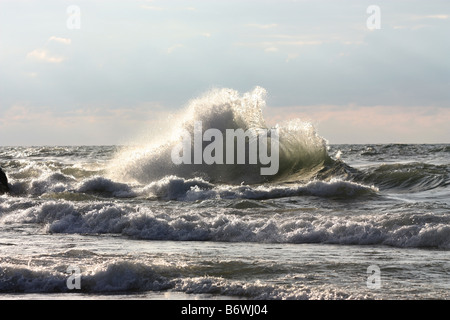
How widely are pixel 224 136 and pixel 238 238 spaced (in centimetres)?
1479

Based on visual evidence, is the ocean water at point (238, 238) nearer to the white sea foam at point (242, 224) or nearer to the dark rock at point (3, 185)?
the white sea foam at point (242, 224)

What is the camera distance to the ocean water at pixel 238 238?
822 cm

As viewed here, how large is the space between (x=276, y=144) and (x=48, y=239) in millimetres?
15459

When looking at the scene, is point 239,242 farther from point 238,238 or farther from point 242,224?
point 242,224

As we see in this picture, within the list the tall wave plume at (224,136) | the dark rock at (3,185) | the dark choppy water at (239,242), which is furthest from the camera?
the tall wave plume at (224,136)

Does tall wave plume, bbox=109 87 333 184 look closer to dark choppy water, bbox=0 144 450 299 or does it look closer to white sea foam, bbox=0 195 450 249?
dark choppy water, bbox=0 144 450 299

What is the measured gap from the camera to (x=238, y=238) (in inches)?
493

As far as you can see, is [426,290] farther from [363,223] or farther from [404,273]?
[363,223]

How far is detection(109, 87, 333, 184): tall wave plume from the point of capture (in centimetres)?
2477

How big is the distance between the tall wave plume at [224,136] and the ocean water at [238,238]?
367 millimetres

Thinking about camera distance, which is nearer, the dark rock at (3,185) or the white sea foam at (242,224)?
the white sea foam at (242,224)

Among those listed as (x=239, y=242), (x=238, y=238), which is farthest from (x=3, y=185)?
(x=239, y=242)

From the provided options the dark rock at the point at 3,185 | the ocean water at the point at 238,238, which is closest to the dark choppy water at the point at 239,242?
the ocean water at the point at 238,238
